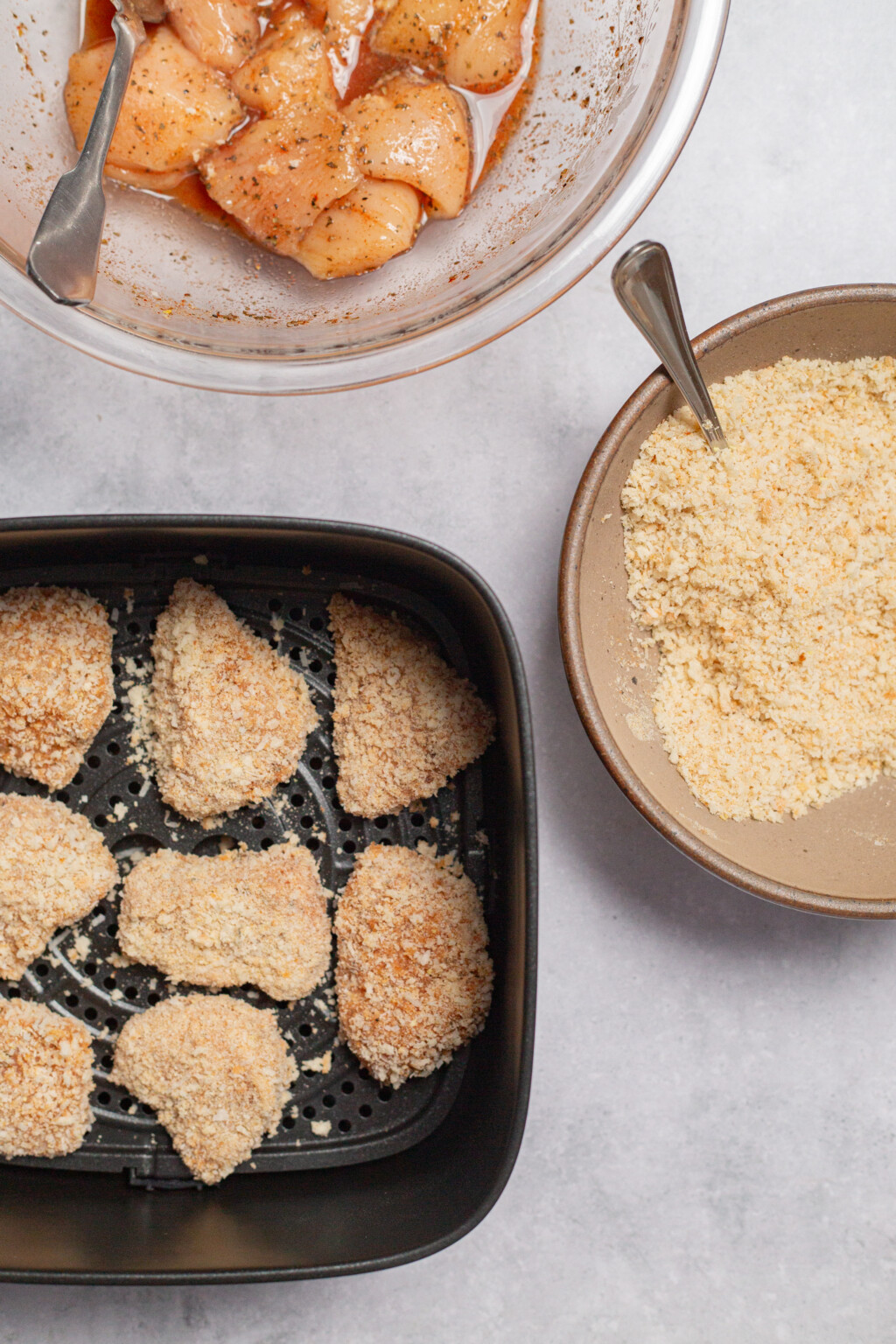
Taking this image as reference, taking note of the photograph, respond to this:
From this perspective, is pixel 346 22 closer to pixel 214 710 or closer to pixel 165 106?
pixel 165 106

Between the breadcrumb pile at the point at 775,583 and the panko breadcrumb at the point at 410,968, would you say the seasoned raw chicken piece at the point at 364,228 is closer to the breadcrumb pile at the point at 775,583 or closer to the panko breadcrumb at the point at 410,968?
the breadcrumb pile at the point at 775,583

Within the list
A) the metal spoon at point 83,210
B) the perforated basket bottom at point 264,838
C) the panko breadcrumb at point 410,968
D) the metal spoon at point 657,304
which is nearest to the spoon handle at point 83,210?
the metal spoon at point 83,210

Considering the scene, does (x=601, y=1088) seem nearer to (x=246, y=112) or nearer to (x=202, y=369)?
(x=202, y=369)

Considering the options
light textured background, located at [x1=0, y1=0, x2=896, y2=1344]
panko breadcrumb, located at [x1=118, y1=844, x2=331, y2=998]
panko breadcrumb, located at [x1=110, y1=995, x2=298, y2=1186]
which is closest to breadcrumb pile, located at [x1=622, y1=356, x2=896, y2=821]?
light textured background, located at [x1=0, y1=0, x2=896, y2=1344]

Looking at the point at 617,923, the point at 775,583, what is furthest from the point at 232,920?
the point at 775,583

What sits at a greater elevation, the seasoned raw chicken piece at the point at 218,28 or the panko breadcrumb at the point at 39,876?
the seasoned raw chicken piece at the point at 218,28
